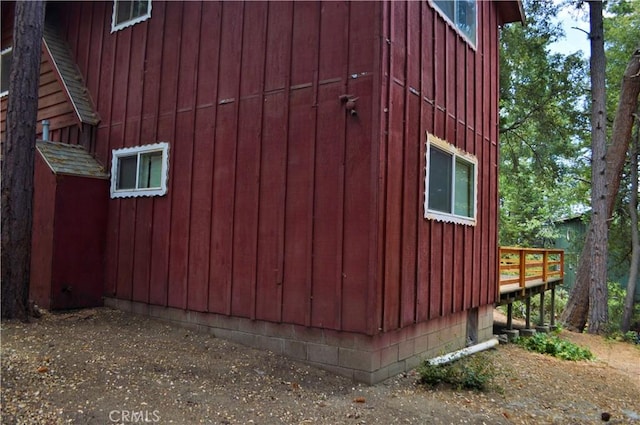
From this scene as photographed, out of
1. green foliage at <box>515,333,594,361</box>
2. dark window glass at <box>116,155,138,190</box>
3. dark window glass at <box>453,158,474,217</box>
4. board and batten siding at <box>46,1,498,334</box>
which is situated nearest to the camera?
board and batten siding at <box>46,1,498,334</box>

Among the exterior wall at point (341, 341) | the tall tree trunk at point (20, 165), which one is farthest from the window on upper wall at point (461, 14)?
the tall tree trunk at point (20, 165)

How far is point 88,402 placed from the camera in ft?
12.6

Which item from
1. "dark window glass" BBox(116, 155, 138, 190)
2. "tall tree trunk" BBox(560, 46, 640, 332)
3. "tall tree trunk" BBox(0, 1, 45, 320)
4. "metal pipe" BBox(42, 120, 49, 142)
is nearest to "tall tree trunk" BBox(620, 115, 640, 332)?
"tall tree trunk" BBox(560, 46, 640, 332)

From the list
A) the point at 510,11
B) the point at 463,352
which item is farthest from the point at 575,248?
the point at 463,352

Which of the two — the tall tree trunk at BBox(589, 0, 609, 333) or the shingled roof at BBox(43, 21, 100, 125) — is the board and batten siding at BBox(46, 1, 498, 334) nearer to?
the shingled roof at BBox(43, 21, 100, 125)

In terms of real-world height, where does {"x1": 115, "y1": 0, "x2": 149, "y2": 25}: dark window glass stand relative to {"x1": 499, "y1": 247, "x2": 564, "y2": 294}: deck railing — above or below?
above

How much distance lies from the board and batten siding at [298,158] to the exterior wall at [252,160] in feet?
0.07

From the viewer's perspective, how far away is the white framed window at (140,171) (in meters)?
6.99

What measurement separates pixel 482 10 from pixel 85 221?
A: 761 cm

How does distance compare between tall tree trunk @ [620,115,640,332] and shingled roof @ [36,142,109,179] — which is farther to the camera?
tall tree trunk @ [620,115,640,332]

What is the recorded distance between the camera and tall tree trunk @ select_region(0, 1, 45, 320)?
628cm

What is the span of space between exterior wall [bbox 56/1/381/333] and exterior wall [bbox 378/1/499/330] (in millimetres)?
284

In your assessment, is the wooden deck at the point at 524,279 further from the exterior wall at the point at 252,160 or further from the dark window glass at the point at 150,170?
the dark window glass at the point at 150,170

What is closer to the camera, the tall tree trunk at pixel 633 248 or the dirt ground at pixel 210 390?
the dirt ground at pixel 210 390
